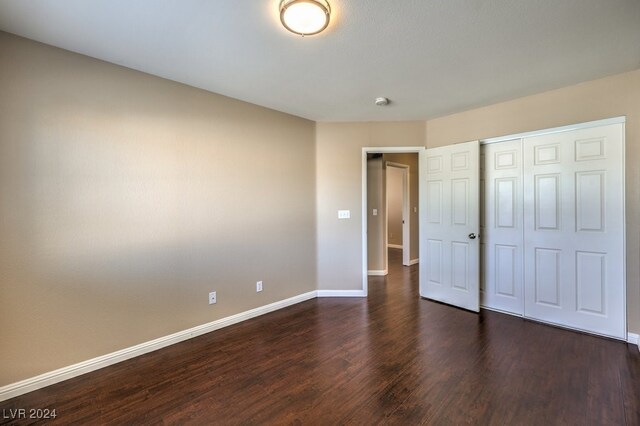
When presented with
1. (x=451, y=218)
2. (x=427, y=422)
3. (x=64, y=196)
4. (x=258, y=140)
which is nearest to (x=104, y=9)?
(x=64, y=196)

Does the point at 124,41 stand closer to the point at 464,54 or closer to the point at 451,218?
the point at 464,54

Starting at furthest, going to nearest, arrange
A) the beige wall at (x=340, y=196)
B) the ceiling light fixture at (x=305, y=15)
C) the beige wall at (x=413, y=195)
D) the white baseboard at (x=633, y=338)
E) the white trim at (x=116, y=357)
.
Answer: the beige wall at (x=413, y=195) < the beige wall at (x=340, y=196) < the white baseboard at (x=633, y=338) < the white trim at (x=116, y=357) < the ceiling light fixture at (x=305, y=15)

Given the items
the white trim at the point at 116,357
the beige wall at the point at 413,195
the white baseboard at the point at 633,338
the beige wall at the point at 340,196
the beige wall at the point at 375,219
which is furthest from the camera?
the beige wall at the point at 413,195

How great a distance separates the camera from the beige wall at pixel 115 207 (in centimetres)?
195

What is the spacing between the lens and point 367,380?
2.05 metres

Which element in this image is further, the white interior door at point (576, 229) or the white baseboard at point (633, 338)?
the white interior door at point (576, 229)

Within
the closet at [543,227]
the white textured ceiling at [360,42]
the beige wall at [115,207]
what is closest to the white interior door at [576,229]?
the closet at [543,227]

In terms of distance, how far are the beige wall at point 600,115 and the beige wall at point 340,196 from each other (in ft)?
4.45

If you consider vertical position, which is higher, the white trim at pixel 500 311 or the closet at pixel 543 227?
the closet at pixel 543 227

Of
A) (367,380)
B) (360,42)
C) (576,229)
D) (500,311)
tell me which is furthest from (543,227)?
(360,42)

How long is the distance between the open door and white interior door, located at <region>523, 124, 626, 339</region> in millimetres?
520

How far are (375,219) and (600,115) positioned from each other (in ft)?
10.3

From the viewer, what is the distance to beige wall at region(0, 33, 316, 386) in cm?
195

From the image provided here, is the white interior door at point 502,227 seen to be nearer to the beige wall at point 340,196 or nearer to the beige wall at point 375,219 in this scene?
the beige wall at point 340,196
